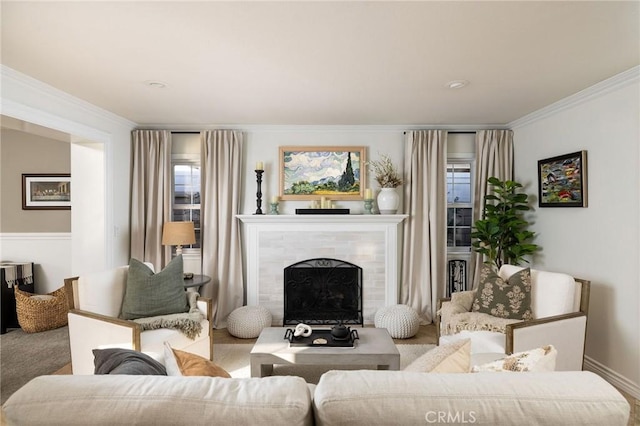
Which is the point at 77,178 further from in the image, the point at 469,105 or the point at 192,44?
the point at 469,105

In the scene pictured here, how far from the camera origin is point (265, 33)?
219 cm

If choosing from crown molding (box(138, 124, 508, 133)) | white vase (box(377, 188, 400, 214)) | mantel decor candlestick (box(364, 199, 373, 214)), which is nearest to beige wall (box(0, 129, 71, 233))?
crown molding (box(138, 124, 508, 133))

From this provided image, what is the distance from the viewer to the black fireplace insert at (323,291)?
179 inches

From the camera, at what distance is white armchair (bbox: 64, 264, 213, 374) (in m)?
2.65

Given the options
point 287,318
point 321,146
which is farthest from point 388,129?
point 287,318

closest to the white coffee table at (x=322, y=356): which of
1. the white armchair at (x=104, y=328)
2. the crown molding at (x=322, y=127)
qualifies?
the white armchair at (x=104, y=328)

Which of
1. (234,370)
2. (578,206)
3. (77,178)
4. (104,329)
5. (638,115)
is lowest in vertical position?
(234,370)

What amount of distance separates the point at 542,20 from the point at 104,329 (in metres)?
3.33

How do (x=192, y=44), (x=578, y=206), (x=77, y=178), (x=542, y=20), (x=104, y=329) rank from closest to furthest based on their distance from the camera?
(x=542, y=20) → (x=192, y=44) → (x=104, y=329) → (x=578, y=206) → (x=77, y=178)

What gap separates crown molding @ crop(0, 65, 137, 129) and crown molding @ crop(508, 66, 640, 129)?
4.46 metres

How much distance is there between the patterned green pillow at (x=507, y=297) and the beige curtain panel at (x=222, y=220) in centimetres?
267

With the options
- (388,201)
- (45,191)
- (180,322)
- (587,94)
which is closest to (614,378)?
(587,94)

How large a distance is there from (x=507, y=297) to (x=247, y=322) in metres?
2.52

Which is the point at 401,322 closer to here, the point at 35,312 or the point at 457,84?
the point at 457,84
